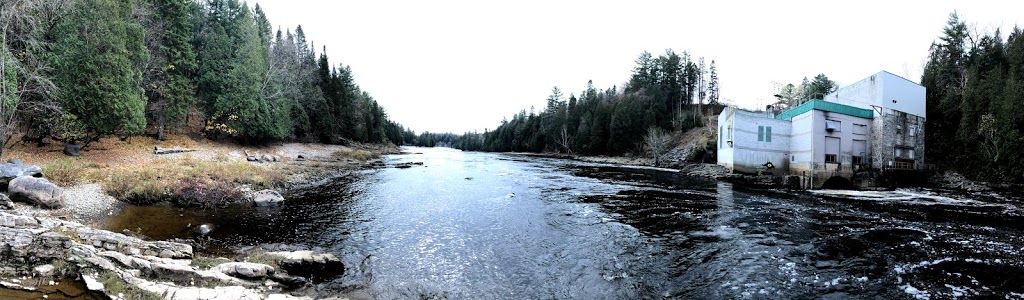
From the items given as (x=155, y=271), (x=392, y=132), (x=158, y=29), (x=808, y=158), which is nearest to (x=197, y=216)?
(x=155, y=271)

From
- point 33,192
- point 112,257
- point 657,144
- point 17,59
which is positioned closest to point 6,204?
point 33,192

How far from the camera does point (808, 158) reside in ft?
99.2

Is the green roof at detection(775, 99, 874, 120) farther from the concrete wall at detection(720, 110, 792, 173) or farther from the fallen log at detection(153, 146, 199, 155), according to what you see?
the fallen log at detection(153, 146, 199, 155)

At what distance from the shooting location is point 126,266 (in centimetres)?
618

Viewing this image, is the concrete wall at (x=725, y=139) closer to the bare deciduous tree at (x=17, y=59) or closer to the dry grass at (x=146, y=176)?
the dry grass at (x=146, y=176)

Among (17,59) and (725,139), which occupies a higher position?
(17,59)

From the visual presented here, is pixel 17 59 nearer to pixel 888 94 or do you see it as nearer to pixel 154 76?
pixel 154 76

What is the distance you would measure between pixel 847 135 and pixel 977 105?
29.3ft

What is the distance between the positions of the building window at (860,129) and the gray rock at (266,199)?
1548 inches

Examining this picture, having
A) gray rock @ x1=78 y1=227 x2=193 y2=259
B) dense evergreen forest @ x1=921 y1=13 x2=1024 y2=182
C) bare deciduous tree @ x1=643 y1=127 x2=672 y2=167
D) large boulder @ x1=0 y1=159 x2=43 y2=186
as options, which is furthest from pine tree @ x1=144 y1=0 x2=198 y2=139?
dense evergreen forest @ x1=921 y1=13 x2=1024 y2=182

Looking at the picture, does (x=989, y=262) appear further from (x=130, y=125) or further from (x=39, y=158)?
(x=130, y=125)

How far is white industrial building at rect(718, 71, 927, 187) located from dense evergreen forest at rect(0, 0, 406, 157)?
42903 mm

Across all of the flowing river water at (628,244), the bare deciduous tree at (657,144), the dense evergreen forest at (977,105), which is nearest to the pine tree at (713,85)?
the bare deciduous tree at (657,144)

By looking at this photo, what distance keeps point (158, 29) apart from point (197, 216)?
1088 inches
